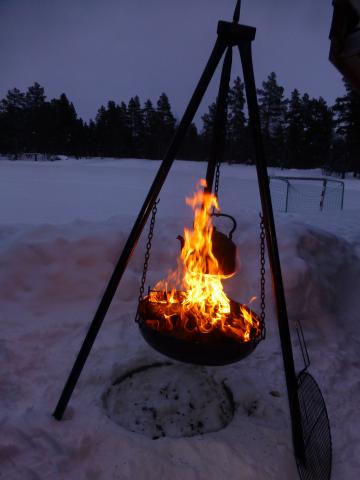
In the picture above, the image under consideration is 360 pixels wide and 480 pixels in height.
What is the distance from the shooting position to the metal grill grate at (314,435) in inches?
94.5

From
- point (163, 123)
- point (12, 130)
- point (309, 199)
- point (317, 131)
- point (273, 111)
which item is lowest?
point (309, 199)

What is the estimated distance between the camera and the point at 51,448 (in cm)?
244

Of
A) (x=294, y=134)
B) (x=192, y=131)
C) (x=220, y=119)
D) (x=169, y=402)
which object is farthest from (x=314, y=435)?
(x=192, y=131)

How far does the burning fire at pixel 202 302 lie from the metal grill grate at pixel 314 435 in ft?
2.11

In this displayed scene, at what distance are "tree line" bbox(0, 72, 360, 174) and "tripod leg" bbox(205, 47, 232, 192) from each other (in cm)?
3847

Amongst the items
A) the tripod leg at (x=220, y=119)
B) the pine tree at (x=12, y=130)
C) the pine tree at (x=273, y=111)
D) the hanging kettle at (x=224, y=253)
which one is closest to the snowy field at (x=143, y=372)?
the hanging kettle at (x=224, y=253)

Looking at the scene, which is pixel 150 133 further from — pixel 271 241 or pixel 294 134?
pixel 271 241

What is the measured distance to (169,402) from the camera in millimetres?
2953

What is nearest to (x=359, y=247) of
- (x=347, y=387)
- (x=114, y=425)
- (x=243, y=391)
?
(x=347, y=387)

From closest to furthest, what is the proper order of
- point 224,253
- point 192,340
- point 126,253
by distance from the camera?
1. point 192,340
2. point 126,253
3. point 224,253

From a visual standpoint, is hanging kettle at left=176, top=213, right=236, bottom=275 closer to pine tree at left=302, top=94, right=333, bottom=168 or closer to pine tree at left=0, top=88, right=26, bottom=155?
pine tree at left=302, top=94, right=333, bottom=168

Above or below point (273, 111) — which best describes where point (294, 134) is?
below

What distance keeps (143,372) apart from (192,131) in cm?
5106

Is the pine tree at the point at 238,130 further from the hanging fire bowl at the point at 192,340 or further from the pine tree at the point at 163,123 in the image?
the hanging fire bowl at the point at 192,340
